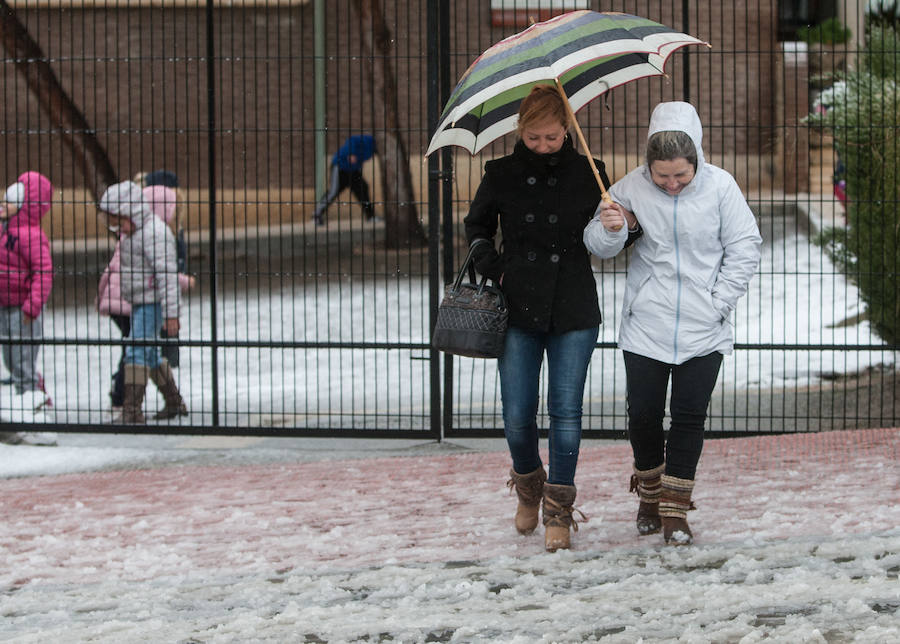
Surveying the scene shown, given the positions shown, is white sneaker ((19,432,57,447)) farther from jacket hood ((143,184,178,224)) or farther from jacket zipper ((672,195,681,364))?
jacket zipper ((672,195,681,364))

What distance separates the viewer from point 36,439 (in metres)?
8.45

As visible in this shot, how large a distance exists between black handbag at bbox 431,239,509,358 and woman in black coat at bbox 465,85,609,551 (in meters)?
0.09

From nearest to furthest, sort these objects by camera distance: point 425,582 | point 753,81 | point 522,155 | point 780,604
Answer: point 780,604 < point 425,582 < point 522,155 < point 753,81

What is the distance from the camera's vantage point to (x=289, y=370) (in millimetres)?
11289

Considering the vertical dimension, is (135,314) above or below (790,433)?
above

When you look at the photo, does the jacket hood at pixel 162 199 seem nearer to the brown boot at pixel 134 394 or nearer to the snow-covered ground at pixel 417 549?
the brown boot at pixel 134 394

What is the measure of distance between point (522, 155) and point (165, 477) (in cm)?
314

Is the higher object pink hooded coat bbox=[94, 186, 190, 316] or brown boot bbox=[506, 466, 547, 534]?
pink hooded coat bbox=[94, 186, 190, 316]

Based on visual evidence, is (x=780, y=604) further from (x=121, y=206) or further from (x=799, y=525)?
(x=121, y=206)

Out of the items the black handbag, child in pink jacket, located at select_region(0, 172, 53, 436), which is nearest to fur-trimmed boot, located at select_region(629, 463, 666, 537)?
the black handbag

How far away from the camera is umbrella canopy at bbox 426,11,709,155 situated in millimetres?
4809

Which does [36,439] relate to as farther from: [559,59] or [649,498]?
[559,59]

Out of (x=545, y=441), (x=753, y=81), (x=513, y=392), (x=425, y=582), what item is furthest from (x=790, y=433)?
(x=753, y=81)

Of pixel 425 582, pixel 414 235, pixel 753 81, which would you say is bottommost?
pixel 425 582
